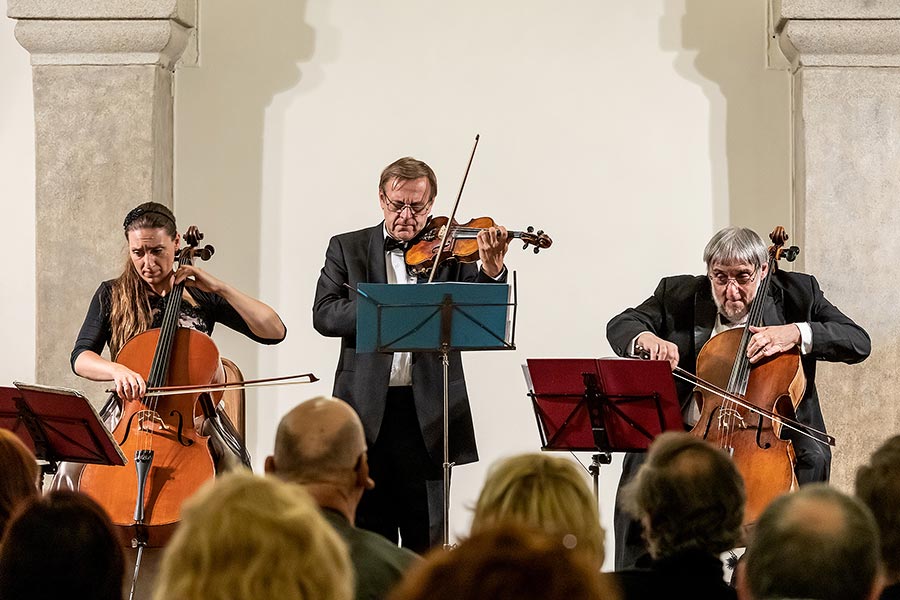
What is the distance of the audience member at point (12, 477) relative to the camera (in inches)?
93.2

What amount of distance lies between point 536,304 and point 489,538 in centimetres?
440

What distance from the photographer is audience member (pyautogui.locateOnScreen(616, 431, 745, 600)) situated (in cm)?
215

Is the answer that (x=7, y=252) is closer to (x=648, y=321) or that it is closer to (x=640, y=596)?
(x=648, y=321)

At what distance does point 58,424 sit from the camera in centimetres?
356

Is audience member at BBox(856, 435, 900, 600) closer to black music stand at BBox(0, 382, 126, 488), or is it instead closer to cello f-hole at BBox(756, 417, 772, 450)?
cello f-hole at BBox(756, 417, 772, 450)

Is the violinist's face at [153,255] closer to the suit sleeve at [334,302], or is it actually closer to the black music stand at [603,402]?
the suit sleeve at [334,302]

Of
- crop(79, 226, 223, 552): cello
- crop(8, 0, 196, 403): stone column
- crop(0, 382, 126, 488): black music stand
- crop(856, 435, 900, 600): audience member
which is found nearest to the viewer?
crop(856, 435, 900, 600): audience member

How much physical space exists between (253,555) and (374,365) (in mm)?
2795

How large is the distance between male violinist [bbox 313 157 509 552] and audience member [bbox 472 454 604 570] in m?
2.00

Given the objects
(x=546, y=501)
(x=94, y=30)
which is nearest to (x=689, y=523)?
(x=546, y=501)

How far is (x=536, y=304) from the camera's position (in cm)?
560

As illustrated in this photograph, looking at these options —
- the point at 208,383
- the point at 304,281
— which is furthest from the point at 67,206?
the point at 208,383

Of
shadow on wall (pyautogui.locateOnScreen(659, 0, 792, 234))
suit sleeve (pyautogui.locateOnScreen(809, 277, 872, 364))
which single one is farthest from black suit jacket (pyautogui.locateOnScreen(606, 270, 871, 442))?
shadow on wall (pyautogui.locateOnScreen(659, 0, 792, 234))

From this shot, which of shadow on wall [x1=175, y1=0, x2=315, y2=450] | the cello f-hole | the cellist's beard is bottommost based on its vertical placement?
the cello f-hole
